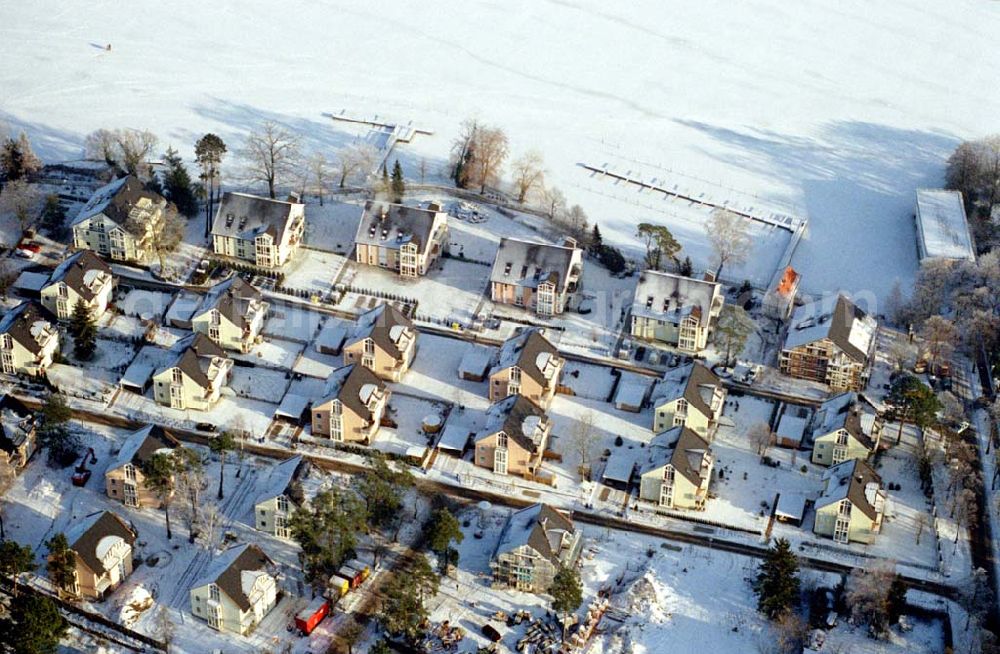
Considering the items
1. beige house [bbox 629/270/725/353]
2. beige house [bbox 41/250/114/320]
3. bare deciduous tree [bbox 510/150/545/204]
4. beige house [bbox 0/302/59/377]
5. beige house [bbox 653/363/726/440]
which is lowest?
beige house [bbox 0/302/59/377]

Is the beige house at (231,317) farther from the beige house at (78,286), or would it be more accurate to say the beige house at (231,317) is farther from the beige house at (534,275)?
the beige house at (534,275)

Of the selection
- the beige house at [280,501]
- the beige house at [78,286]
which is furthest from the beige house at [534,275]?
the beige house at [78,286]

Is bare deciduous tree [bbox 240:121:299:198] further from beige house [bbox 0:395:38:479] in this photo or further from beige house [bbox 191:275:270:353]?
beige house [bbox 0:395:38:479]

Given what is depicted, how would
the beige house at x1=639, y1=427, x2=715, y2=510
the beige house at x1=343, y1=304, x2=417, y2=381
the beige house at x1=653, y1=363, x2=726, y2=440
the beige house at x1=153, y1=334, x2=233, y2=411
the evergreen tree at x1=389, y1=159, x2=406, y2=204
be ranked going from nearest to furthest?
the beige house at x1=639, y1=427, x2=715, y2=510, the beige house at x1=653, y1=363, x2=726, y2=440, the beige house at x1=153, y1=334, x2=233, y2=411, the beige house at x1=343, y1=304, x2=417, y2=381, the evergreen tree at x1=389, y1=159, x2=406, y2=204

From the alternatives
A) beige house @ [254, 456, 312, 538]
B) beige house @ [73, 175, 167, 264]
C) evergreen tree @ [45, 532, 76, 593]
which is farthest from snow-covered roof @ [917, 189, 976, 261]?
evergreen tree @ [45, 532, 76, 593]

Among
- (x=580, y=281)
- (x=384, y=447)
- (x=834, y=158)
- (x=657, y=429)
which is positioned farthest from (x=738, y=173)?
(x=384, y=447)
